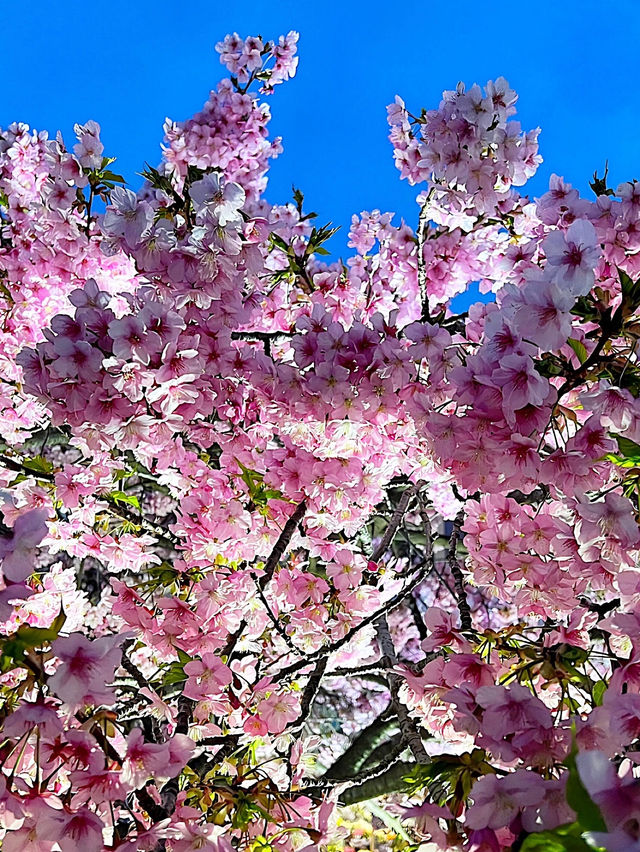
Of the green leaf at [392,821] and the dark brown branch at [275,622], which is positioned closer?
the dark brown branch at [275,622]

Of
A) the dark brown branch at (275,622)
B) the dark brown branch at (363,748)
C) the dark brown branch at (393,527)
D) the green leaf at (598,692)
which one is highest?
the dark brown branch at (393,527)

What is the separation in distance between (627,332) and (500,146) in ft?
4.17

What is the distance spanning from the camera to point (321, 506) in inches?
86.7

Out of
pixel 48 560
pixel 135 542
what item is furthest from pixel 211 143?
pixel 48 560

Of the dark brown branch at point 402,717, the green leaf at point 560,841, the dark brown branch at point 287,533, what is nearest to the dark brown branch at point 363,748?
the dark brown branch at point 402,717

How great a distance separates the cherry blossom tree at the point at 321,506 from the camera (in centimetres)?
112

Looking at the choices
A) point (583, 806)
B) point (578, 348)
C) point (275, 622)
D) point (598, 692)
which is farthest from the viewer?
point (275, 622)

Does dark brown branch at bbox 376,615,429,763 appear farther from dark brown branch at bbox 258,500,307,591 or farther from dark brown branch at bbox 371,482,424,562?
dark brown branch at bbox 258,500,307,591

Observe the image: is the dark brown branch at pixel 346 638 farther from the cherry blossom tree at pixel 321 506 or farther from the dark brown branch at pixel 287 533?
the dark brown branch at pixel 287 533

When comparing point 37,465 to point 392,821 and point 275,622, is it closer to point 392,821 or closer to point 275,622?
point 275,622

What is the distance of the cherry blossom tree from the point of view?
1.12 meters

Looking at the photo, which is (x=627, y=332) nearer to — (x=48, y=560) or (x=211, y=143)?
(x=211, y=143)

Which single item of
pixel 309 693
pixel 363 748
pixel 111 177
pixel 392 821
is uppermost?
pixel 111 177

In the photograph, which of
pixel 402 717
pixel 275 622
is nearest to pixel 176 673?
pixel 275 622
